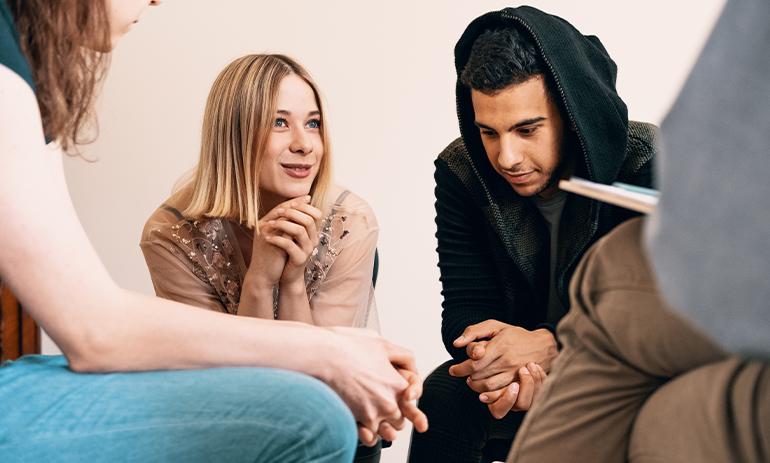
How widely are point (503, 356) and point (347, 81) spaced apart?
137cm

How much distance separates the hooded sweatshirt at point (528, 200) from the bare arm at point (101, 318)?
0.59 m

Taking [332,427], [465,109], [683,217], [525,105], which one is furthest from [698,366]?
[465,109]

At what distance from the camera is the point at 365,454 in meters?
1.18

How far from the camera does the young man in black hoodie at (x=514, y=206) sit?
1.14 meters

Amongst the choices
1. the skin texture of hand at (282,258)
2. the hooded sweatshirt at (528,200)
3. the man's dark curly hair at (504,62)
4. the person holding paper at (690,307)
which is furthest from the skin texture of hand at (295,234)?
the person holding paper at (690,307)

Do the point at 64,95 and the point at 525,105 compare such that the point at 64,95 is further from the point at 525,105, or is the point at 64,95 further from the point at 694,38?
the point at 694,38

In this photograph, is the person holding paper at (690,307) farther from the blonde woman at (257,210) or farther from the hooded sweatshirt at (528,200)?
the blonde woman at (257,210)

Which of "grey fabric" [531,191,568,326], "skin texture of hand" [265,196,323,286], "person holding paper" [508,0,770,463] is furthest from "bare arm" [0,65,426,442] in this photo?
"grey fabric" [531,191,568,326]

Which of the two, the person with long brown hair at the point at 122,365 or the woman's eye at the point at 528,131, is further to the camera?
the woman's eye at the point at 528,131

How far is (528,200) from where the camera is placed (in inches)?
53.5

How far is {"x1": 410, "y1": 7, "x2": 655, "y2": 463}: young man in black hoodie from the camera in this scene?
1138 millimetres

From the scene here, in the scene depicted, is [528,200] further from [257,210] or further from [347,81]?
[347,81]

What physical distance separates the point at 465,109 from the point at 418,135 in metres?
0.80

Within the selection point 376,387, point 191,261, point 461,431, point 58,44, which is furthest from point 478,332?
point 58,44
